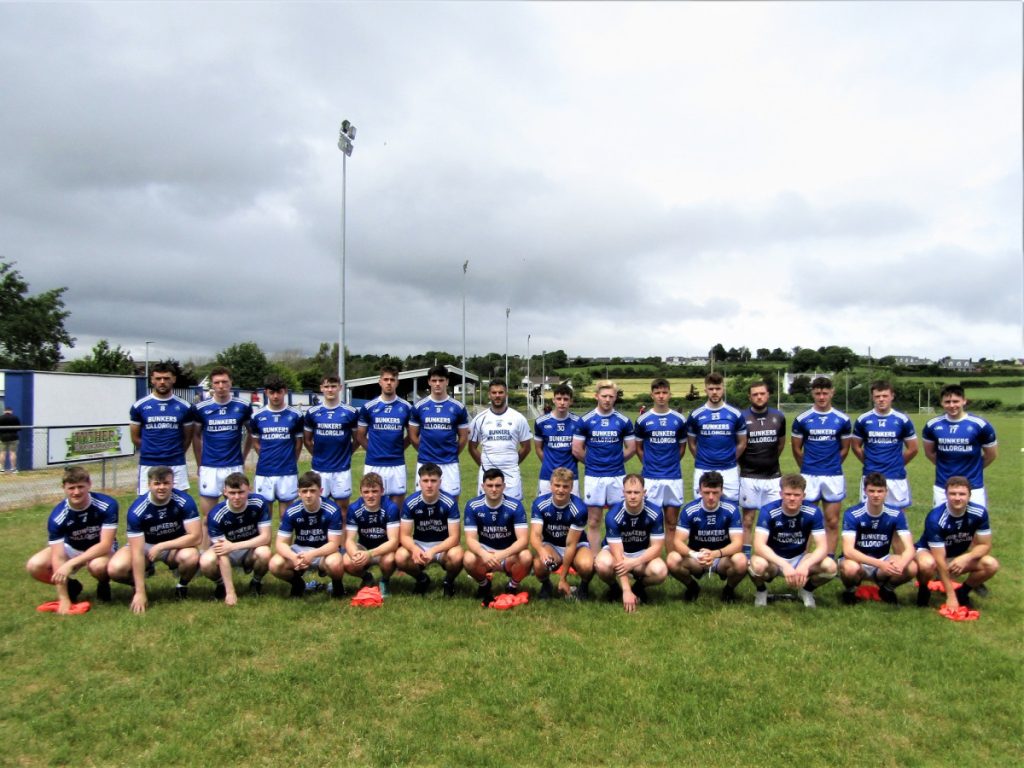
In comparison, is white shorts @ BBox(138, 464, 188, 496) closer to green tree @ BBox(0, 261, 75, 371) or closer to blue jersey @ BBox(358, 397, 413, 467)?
blue jersey @ BBox(358, 397, 413, 467)

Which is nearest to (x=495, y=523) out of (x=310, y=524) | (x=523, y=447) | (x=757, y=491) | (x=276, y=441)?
(x=523, y=447)

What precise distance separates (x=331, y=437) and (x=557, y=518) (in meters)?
2.54

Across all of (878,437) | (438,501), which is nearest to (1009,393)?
(878,437)

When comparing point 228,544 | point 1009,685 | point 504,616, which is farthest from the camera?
point 228,544

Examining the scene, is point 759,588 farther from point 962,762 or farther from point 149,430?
point 149,430

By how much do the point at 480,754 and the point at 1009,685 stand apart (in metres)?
3.27

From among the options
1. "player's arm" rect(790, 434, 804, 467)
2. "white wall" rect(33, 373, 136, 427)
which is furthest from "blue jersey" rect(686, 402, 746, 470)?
"white wall" rect(33, 373, 136, 427)

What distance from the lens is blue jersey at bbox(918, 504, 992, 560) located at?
18.2ft

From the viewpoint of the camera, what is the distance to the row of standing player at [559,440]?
6590 mm

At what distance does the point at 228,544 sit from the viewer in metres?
5.62

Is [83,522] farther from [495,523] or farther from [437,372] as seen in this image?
[495,523]

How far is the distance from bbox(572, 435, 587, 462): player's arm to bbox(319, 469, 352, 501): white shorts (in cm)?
234

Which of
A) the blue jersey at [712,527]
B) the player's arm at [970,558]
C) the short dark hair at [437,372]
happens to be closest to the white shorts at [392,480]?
the short dark hair at [437,372]

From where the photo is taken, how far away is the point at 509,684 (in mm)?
4000
